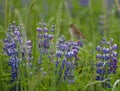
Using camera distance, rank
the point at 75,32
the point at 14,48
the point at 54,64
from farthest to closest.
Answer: the point at 75,32
the point at 14,48
the point at 54,64

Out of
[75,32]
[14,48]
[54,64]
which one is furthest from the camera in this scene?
[75,32]

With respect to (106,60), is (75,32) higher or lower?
higher

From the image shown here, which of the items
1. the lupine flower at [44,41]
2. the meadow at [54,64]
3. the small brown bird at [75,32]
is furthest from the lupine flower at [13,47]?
the small brown bird at [75,32]

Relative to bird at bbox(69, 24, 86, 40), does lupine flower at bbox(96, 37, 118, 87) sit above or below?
below

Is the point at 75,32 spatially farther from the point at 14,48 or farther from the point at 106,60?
the point at 14,48

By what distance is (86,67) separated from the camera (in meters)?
2.89

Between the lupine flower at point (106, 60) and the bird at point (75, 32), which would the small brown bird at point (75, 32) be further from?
the lupine flower at point (106, 60)

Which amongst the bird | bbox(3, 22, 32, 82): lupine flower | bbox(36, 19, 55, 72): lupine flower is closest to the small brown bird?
the bird

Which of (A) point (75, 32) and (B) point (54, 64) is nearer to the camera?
(B) point (54, 64)

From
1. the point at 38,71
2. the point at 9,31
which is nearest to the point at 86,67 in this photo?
the point at 38,71

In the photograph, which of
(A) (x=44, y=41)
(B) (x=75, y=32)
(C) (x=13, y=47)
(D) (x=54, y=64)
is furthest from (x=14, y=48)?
(B) (x=75, y=32)

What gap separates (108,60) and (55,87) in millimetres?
350

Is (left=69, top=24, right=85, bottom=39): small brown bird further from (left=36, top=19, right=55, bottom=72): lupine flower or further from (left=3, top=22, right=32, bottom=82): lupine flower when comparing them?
(left=3, top=22, right=32, bottom=82): lupine flower

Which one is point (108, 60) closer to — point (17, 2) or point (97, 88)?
point (97, 88)
